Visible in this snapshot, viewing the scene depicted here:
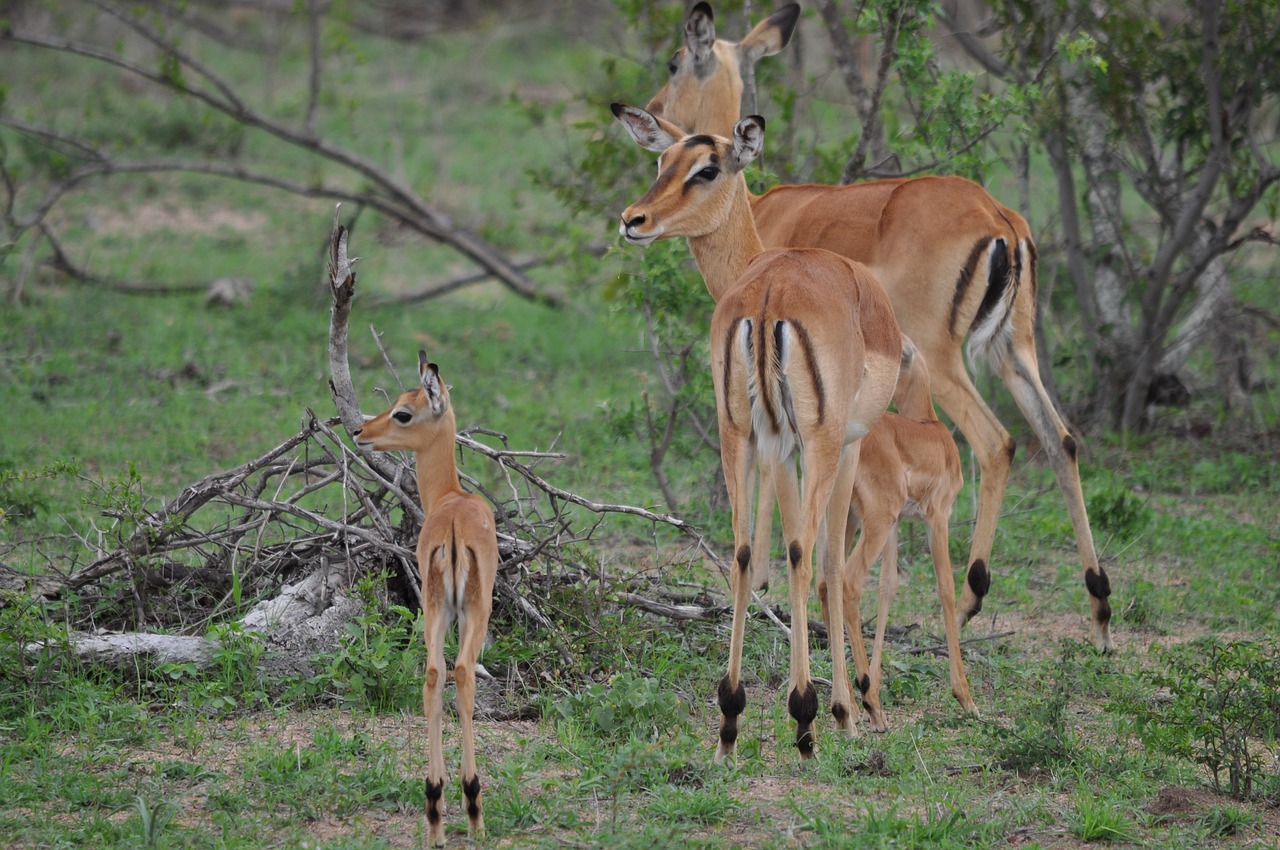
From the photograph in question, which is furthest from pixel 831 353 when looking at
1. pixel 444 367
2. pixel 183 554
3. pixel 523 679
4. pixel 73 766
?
pixel 444 367

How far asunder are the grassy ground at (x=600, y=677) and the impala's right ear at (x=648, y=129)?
148 centimetres

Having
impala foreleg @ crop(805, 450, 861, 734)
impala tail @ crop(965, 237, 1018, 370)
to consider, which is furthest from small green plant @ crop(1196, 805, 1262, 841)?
impala tail @ crop(965, 237, 1018, 370)

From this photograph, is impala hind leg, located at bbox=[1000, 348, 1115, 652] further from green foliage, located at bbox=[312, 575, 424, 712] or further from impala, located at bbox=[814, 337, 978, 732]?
green foliage, located at bbox=[312, 575, 424, 712]

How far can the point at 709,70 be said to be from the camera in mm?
7344

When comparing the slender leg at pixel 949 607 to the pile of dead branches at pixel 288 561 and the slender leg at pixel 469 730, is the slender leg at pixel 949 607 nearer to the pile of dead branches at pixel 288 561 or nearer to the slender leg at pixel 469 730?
the pile of dead branches at pixel 288 561

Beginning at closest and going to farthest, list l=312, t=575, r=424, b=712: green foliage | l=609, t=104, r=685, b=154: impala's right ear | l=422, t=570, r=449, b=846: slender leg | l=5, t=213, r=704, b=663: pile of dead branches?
l=422, t=570, r=449, b=846: slender leg → l=312, t=575, r=424, b=712: green foliage → l=5, t=213, r=704, b=663: pile of dead branches → l=609, t=104, r=685, b=154: impala's right ear

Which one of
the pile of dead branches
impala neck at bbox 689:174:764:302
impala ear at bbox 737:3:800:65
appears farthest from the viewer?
impala ear at bbox 737:3:800:65

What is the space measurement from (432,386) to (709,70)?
3.88 meters

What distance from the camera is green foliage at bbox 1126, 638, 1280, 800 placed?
4242mm

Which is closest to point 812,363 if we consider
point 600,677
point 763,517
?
point 763,517

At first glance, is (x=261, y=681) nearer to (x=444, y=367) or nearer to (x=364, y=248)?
(x=444, y=367)

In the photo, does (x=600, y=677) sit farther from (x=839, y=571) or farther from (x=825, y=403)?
(x=825, y=403)

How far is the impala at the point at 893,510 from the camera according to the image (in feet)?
16.0

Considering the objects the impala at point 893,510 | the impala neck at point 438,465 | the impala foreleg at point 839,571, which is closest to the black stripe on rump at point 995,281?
the impala at point 893,510
